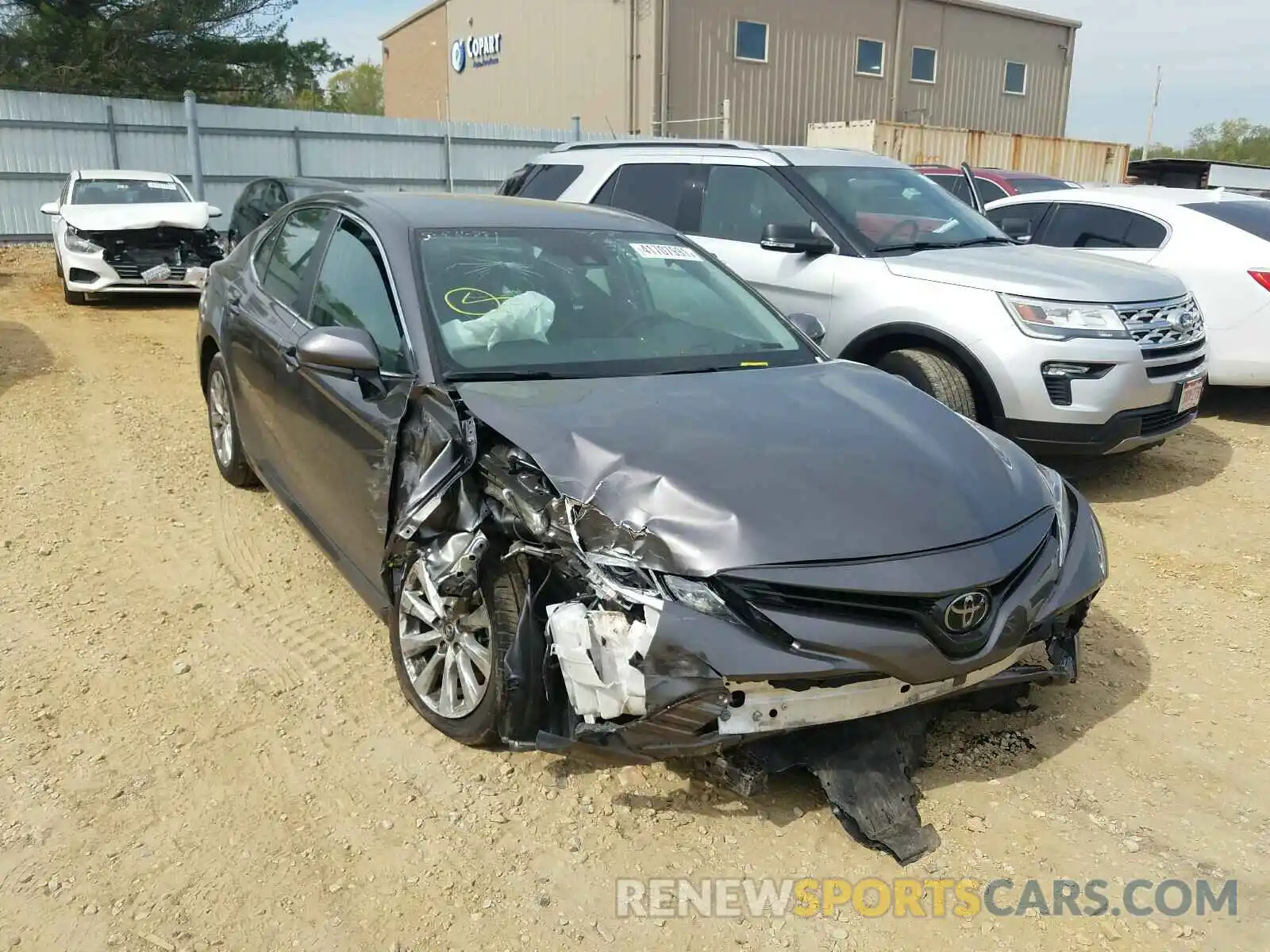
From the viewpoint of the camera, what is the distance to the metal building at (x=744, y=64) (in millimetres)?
22922

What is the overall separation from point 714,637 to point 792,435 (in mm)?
803

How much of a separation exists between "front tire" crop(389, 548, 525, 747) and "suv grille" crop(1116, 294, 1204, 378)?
4.14 m

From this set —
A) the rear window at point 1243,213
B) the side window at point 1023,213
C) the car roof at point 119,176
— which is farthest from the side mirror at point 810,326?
the car roof at point 119,176

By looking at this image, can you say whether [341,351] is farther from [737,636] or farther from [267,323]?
[737,636]

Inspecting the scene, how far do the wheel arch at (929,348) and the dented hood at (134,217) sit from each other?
888 centimetres

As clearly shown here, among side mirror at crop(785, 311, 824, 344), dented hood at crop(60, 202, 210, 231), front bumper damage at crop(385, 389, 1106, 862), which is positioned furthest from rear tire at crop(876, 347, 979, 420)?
dented hood at crop(60, 202, 210, 231)

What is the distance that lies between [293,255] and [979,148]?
72.6 feet

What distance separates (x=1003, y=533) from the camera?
2801 millimetres

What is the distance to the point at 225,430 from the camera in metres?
5.49

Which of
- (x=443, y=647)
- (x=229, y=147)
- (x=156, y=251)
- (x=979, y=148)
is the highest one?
(x=979, y=148)

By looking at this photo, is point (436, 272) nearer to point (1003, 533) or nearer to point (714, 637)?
point (714, 637)

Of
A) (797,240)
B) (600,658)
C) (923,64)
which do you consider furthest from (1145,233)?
(923,64)

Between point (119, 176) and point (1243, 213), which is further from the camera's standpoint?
point (119, 176)

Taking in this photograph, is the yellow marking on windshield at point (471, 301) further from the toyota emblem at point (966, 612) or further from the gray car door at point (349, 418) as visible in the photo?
the toyota emblem at point (966, 612)
